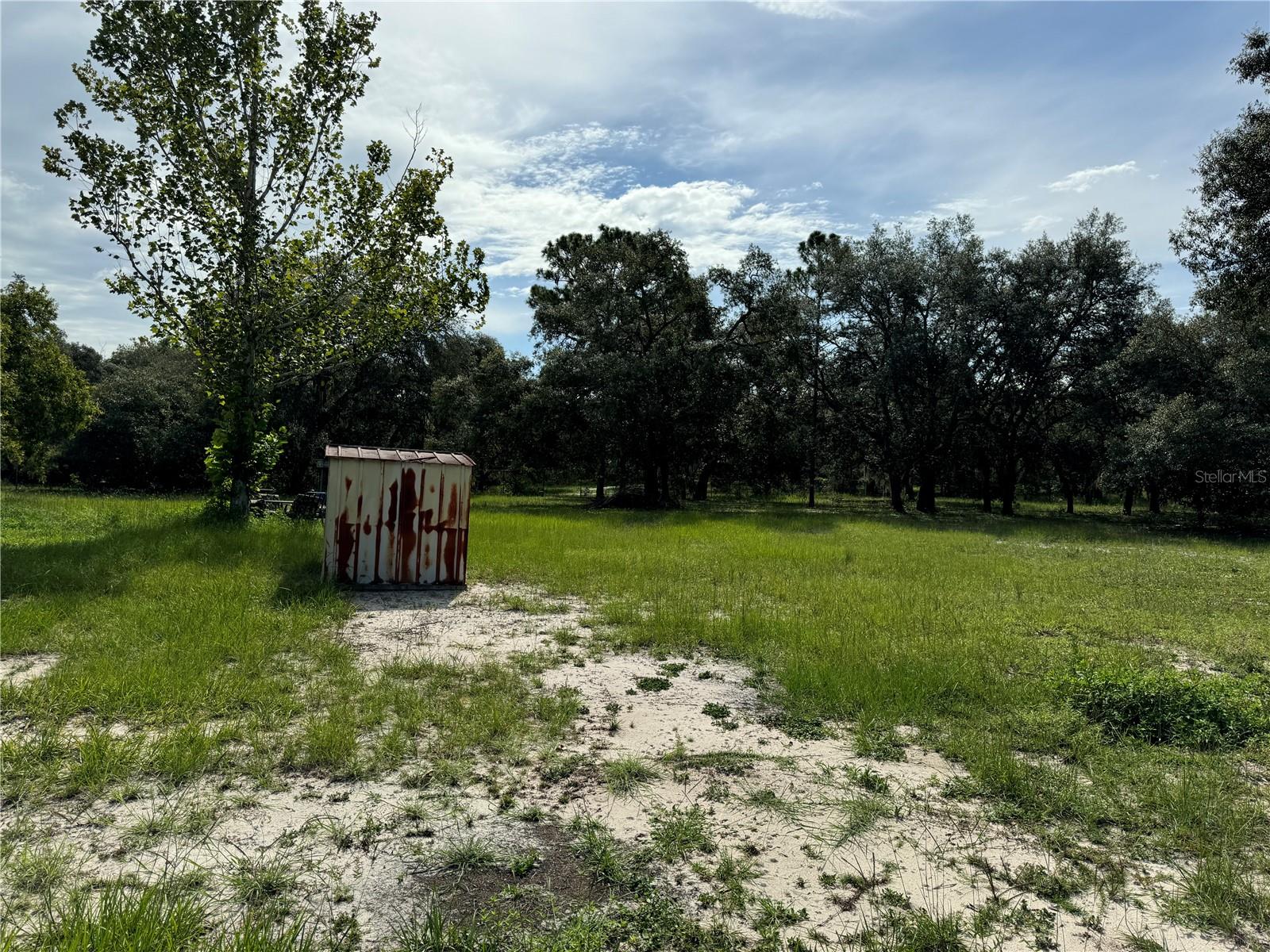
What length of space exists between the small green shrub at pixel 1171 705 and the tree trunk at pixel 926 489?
27824mm

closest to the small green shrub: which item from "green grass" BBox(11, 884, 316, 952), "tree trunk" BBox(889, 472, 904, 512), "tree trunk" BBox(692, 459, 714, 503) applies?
"green grass" BBox(11, 884, 316, 952)

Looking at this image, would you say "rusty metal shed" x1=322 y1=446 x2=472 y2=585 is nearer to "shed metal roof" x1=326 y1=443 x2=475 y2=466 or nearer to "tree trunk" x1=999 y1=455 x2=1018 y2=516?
"shed metal roof" x1=326 y1=443 x2=475 y2=466

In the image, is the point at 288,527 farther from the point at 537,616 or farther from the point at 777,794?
the point at 777,794

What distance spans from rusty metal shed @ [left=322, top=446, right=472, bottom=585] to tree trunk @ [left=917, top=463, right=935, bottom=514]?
88.2ft

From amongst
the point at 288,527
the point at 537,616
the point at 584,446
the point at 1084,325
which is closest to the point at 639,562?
the point at 537,616

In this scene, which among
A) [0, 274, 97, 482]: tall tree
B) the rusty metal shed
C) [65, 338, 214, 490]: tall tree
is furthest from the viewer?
[65, 338, 214, 490]: tall tree

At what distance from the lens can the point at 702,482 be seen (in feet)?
128

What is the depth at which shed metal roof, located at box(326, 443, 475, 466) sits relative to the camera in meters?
10.2

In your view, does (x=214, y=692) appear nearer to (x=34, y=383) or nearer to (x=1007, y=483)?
(x=34, y=383)

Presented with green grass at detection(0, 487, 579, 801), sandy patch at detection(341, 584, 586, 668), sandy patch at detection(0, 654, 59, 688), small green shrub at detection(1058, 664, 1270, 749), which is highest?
small green shrub at detection(1058, 664, 1270, 749)

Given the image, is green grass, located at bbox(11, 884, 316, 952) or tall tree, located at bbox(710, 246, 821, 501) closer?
green grass, located at bbox(11, 884, 316, 952)

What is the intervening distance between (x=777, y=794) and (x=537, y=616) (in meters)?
5.08

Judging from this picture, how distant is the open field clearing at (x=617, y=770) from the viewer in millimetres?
3041

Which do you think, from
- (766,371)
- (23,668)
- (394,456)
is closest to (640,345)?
(766,371)
